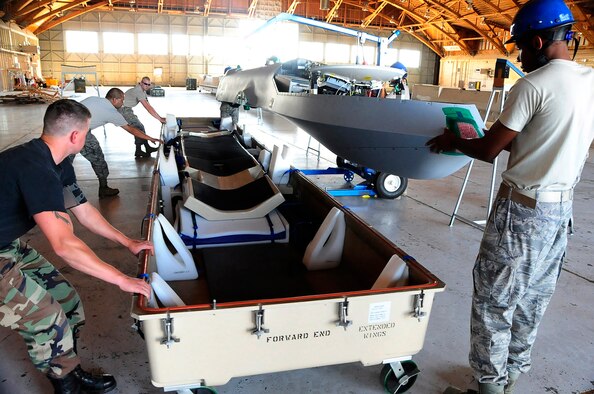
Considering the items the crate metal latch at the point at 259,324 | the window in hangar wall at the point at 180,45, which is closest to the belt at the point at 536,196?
the crate metal latch at the point at 259,324

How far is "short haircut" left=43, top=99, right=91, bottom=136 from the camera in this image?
1.71 m

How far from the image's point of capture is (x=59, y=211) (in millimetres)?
1570

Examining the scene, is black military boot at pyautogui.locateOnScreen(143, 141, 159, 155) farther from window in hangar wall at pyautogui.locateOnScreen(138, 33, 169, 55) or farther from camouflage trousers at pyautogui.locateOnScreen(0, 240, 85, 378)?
window in hangar wall at pyautogui.locateOnScreen(138, 33, 169, 55)

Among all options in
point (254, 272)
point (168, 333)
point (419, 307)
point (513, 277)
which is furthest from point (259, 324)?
point (254, 272)

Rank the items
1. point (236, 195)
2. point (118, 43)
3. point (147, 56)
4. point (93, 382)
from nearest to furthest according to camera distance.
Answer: point (93, 382) < point (236, 195) < point (118, 43) < point (147, 56)

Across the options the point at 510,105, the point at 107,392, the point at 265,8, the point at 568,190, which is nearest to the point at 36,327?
the point at 107,392

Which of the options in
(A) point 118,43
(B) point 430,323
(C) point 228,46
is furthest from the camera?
(C) point 228,46

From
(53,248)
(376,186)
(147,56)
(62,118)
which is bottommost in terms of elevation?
(376,186)

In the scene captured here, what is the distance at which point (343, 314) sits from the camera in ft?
5.58

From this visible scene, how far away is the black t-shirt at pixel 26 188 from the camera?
60.9 inches

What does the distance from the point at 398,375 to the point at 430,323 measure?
0.73 metres

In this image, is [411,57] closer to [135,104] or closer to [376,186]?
[135,104]

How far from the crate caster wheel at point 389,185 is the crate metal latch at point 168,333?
3901mm

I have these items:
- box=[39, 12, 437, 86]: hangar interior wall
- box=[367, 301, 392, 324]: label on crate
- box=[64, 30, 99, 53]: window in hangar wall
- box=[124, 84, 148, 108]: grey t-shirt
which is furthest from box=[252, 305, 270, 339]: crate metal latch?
box=[64, 30, 99, 53]: window in hangar wall
